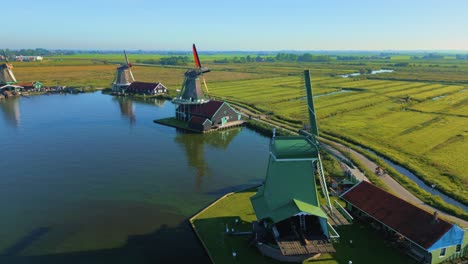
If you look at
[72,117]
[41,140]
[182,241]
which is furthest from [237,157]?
[72,117]

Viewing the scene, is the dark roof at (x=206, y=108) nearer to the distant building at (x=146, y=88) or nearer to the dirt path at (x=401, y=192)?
the dirt path at (x=401, y=192)

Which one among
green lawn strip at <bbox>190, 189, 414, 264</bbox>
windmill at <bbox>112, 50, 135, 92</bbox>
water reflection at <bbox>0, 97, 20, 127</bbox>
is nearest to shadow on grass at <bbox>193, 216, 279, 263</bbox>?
green lawn strip at <bbox>190, 189, 414, 264</bbox>

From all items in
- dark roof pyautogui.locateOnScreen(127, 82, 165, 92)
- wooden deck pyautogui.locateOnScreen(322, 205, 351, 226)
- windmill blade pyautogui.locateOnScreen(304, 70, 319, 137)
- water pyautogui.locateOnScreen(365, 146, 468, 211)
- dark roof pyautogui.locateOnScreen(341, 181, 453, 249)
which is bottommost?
water pyautogui.locateOnScreen(365, 146, 468, 211)

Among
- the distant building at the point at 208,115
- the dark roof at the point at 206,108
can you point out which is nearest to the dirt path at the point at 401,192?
the distant building at the point at 208,115

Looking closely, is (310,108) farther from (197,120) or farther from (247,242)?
(197,120)

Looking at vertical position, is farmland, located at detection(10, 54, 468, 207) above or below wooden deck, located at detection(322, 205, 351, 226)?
above

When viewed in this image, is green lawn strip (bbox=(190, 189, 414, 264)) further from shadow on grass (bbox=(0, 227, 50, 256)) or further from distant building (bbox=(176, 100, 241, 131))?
distant building (bbox=(176, 100, 241, 131))
